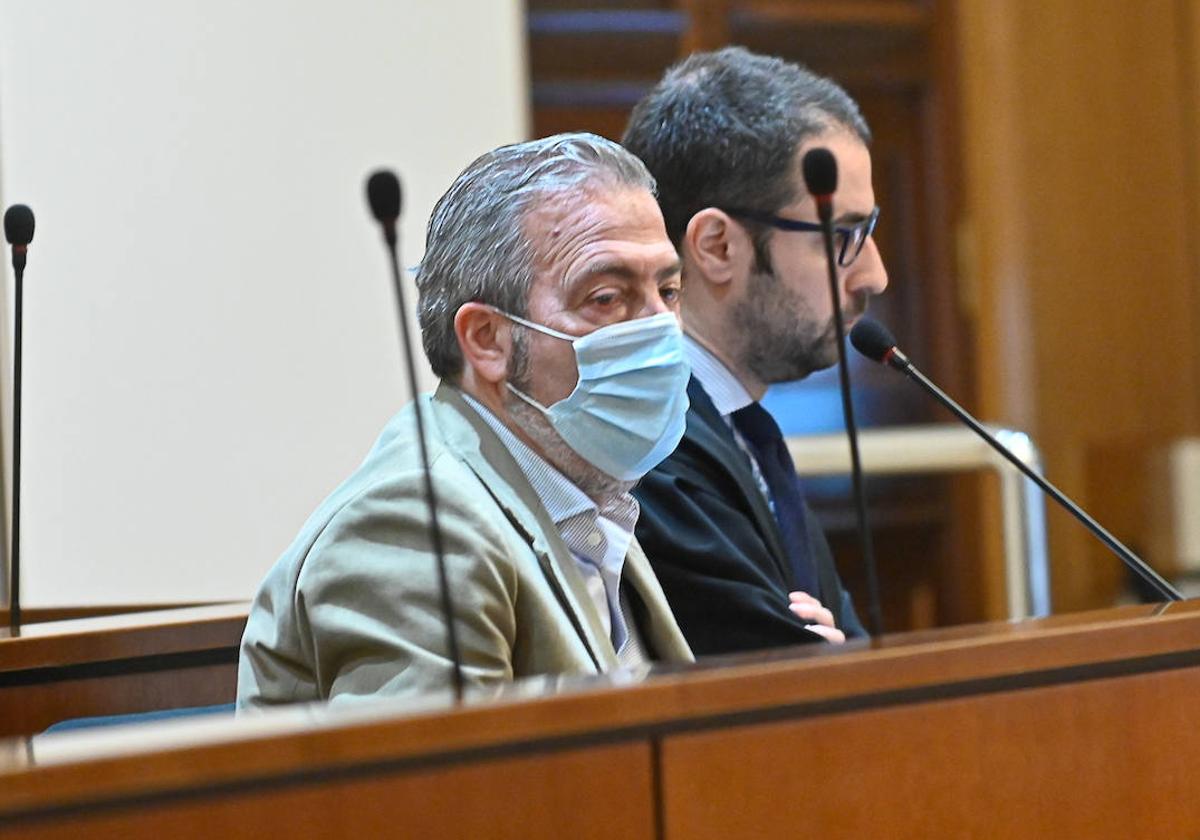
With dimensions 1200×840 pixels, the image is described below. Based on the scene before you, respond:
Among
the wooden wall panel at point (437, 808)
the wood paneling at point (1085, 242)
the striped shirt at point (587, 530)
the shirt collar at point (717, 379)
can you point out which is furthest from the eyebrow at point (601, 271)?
the wood paneling at point (1085, 242)

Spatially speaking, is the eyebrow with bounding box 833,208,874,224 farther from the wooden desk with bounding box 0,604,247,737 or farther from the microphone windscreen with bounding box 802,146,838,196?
the wooden desk with bounding box 0,604,247,737

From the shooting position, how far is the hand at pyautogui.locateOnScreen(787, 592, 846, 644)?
7.00ft

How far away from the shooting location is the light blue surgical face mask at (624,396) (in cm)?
193

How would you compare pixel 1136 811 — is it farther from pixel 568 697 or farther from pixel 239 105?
pixel 239 105

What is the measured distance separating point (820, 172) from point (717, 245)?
90cm

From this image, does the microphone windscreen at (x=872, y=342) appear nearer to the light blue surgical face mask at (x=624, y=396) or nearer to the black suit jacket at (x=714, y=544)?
the black suit jacket at (x=714, y=544)

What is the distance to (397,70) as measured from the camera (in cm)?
445

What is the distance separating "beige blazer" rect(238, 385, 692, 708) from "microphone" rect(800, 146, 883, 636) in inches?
11.7

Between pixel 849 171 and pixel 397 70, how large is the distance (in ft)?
7.09

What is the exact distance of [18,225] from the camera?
224 cm

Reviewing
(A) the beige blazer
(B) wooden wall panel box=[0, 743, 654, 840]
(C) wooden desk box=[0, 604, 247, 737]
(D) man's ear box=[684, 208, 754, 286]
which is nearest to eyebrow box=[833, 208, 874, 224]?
(D) man's ear box=[684, 208, 754, 286]

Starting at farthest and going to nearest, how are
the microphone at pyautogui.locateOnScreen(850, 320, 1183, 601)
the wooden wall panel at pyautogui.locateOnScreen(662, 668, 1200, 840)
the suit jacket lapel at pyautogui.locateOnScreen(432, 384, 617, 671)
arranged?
the microphone at pyautogui.locateOnScreen(850, 320, 1183, 601), the suit jacket lapel at pyautogui.locateOnScreen(432, 384, 617, 671), the wooden wall panel at pyautogui.locateOnScreen(662, 668, 1200, 840)

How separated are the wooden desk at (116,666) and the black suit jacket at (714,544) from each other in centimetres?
56

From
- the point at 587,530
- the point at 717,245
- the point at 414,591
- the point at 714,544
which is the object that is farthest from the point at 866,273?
the point at 414,591
